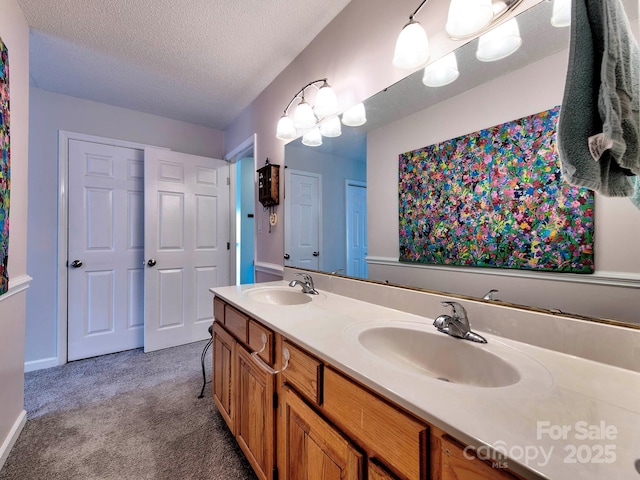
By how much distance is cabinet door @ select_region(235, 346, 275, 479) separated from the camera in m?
1.02

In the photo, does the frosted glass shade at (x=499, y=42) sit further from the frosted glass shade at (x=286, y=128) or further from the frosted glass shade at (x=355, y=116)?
the frosted glass shade at (x=286, y=128)

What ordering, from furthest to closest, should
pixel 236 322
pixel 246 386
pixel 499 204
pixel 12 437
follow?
pixel 12 437
pixel 236 322
pixel 246 386
pixel 499 204

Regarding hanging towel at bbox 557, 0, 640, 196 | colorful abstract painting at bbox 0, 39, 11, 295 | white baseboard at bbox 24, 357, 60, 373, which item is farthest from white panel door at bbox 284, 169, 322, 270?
white baseboard at bbox 24, 357, 60, 373

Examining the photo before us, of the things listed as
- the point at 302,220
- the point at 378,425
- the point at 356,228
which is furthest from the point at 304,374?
the point at 302,220

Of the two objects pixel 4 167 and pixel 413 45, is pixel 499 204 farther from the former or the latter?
pixel 4 167

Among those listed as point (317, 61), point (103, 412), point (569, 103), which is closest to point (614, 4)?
point (569, 103)

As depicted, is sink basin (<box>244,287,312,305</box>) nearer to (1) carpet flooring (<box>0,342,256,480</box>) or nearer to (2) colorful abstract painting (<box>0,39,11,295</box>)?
(1) carpet flooring (<box>0,342,256,480</box>)

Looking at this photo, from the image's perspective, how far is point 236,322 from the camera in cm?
134

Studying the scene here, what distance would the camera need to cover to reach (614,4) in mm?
543

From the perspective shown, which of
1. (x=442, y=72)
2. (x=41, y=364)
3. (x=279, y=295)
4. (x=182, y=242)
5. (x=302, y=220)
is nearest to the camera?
(x=442, y=72)

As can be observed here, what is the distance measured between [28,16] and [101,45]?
334 millimetres

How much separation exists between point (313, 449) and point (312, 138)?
1.63 metres

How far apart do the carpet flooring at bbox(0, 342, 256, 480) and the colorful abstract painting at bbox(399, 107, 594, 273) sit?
141 cm

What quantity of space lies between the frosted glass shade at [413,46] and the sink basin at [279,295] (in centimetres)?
123
